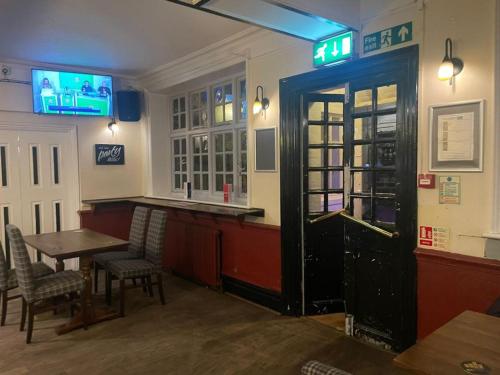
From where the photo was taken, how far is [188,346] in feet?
10.3

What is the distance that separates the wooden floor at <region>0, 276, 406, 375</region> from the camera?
2.82 m

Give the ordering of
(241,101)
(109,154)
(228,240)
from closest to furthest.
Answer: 1. (228,240)
2. (241,101)
3. (109,154)

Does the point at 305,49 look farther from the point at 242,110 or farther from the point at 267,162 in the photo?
the point at 242,110

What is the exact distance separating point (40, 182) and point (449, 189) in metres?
4.85

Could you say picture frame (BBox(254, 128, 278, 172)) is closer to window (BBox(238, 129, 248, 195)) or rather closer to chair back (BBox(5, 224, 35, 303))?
window (BBox(238, 129, 248, 195))

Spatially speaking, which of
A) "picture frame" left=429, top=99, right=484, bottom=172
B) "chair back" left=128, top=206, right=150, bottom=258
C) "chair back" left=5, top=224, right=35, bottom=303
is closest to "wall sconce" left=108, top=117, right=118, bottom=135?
"chair back" left=128, top=206, right=150, bottom=258

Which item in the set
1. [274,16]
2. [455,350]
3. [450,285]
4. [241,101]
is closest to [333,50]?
[274,16]

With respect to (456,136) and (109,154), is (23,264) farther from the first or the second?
(456,136)

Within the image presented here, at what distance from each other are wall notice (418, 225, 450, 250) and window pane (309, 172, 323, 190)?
45.1 inches

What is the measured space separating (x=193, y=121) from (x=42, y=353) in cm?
346

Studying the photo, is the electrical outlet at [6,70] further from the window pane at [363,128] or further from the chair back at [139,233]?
the window pane at [363,128]

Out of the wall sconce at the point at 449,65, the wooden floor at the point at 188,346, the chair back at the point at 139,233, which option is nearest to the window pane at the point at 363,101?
the wall sconce at the point at 449,65

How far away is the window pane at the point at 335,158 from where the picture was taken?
3674 mm

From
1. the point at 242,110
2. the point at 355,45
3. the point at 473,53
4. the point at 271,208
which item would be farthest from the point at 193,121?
the point at 473,53
